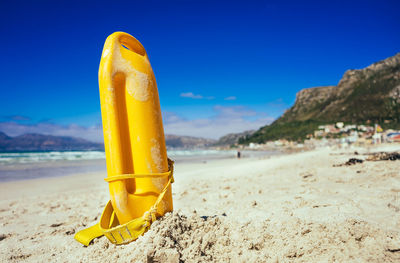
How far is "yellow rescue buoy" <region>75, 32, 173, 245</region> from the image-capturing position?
2.22m

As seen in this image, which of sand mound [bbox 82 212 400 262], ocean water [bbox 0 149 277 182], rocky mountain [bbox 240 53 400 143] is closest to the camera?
sand mound [bbox 82 212 400 262]

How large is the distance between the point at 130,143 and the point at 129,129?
0.47ft

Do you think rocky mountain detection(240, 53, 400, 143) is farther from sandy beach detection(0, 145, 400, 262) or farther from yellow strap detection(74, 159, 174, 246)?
yellow strap detection(74, 159, 174, 246)

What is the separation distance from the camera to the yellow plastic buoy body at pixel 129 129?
224cm

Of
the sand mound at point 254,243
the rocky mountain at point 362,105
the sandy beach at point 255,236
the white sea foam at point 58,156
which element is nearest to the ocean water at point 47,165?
the white sea foam at point 58,156

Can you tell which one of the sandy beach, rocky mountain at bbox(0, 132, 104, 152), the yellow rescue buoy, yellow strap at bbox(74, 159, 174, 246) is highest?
rocky mountain at bbox(0, 132, 104, 152)

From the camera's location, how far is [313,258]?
78.0 inches

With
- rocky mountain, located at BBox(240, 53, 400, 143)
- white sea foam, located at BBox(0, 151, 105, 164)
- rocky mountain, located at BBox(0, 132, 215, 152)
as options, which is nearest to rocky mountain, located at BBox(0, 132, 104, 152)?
rocky mountain, located at BBox(0, 132, 215, 152)

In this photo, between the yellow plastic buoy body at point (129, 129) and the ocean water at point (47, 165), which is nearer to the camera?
the yellow plastic buoy body at point (129, 129)

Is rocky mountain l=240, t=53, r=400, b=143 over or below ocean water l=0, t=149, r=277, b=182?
over

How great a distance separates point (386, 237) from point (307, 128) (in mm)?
69456

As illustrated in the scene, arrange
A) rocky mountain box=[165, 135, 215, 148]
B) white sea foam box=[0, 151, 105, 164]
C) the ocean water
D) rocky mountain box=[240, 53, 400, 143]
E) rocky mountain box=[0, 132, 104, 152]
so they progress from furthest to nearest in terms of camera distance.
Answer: rocky mountain box=[165, 135, 215, 148], rocky mountain box=[0, 132, 104, 152], rocky mountain box=[240, 53, 400, 143], white sea foam box=[0, 151, 105, 164], the ocean water

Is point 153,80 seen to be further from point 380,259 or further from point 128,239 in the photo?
point 380,259

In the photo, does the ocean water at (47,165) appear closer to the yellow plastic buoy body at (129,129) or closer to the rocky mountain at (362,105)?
the yellow plastic buoy body at (129,129)
